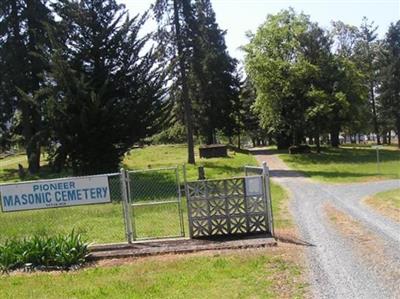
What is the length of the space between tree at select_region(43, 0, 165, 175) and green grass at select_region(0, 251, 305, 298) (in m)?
17.3

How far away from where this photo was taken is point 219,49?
56.4m

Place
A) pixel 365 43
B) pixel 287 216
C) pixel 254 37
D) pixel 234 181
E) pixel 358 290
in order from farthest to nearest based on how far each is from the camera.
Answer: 1. pixel 365 43
2. pixel 254 37
3. pixel 287 216
4. pixel 234 181
5. pixel 358 290

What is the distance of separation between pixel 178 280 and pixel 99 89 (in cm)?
2021

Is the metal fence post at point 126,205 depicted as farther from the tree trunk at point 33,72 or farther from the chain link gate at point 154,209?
the tree trunk at point 33,72

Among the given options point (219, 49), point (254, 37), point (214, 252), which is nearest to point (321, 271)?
point (214, 252)

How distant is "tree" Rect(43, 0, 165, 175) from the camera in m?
27.4

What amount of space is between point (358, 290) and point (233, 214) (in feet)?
16.1

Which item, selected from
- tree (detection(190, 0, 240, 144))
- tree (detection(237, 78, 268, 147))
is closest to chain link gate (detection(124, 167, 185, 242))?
tree (detection(190, 0, 240, 144))

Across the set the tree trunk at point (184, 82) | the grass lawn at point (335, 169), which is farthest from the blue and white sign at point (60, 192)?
the tree trunk at point (184, 82)

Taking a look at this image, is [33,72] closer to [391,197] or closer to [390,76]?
[391,197]

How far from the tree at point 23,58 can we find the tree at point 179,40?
24.4 feet

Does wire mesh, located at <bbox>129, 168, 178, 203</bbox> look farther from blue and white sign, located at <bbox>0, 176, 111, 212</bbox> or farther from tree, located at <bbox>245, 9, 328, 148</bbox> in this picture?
tree, located at <bbox>245, 9, 328, 148</bbox>

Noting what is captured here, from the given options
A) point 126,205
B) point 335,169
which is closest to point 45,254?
point 126,205

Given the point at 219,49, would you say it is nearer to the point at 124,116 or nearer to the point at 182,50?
the point at 182,50
